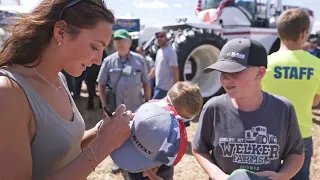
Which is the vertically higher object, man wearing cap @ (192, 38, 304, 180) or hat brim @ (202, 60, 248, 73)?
hat brim @ (202, 60, 248, 73)

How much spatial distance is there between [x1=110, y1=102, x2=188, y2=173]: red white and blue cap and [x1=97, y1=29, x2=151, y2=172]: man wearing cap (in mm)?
2873

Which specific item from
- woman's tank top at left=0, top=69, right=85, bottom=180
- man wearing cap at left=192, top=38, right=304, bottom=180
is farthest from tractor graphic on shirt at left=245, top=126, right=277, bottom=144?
woman's tank top at left=0, top=69, right=85, bottom=180

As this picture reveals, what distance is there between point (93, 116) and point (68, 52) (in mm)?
5724

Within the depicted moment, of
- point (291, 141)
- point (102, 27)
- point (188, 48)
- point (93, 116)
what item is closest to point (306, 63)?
point (291, 141)

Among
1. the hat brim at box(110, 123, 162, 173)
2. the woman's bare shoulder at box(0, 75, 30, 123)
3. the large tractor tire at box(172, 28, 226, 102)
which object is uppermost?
the woman's bare shoulder at box(0, 75, 30, 123)

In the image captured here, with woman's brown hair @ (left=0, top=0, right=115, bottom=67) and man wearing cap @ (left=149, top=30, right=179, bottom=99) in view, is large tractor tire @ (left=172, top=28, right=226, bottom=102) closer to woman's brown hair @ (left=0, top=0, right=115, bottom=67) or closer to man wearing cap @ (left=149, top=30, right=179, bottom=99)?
man wearing cap @ (left=149, top=30, right=179, bottom=99)

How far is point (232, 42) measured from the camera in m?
1.91

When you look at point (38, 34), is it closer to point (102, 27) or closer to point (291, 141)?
point (102, 27)

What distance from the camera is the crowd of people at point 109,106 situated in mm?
1220

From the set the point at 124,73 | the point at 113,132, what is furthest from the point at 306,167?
the point at 124,73

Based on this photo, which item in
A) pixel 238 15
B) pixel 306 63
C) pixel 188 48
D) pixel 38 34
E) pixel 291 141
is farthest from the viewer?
pixel 238 15

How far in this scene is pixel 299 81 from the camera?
2402 millimetres

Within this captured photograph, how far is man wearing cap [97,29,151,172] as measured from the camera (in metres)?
4.33

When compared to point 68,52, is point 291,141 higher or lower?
lower
